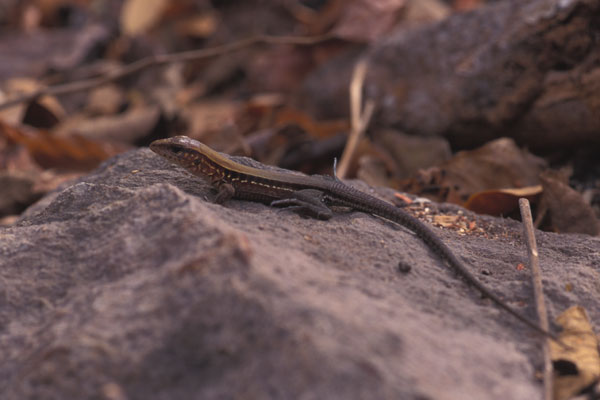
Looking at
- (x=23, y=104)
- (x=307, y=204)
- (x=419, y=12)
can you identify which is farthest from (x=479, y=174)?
(x=23, y=104)

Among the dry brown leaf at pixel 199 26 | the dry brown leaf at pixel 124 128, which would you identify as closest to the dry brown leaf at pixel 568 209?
the dry brown leaf at pixel 124 128

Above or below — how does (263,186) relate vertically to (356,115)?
below

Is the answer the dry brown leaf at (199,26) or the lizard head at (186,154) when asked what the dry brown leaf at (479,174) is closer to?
the lizard head at (186,154)

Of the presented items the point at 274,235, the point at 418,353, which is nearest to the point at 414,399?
the point at 418,353

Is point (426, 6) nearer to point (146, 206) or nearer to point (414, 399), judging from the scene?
point (146, 206)

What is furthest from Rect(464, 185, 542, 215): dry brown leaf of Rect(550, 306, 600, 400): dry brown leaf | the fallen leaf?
the fallen leaf

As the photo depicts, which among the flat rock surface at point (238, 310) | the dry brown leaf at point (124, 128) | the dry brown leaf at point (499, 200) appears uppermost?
the dry brown leaf at point (499, 200)

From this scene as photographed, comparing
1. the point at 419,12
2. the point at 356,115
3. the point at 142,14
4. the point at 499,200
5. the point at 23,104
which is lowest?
the point at 23,104

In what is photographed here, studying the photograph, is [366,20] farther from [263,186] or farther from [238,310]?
[238,310]
